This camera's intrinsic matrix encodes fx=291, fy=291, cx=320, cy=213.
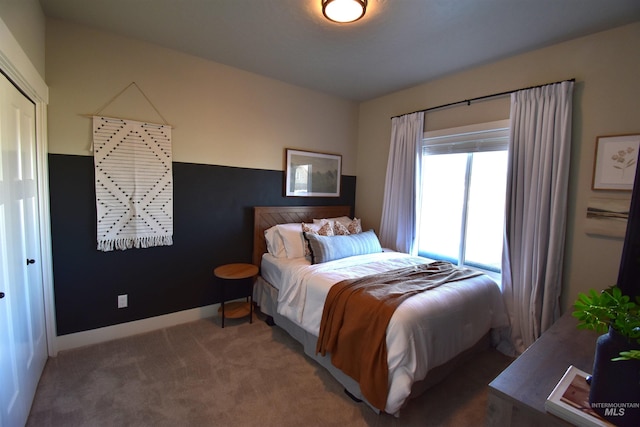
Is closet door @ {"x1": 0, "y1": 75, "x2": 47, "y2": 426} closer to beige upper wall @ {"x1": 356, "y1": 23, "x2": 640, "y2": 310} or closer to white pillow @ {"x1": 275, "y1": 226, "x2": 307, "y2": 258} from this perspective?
white pillow @ {"x1": 275, "y1": 226, "x2": 307, "y2": 258}

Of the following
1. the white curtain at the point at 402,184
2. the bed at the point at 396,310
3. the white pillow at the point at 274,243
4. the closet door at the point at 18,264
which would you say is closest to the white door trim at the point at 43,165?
the closet door at the point at 18,264

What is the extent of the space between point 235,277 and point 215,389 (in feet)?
3.29

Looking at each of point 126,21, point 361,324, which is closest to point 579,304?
point 361,324

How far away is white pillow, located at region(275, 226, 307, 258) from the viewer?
3.06 meters

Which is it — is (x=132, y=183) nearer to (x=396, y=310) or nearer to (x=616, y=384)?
(x=396, y=310)

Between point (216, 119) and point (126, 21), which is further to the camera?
point (216, 119)

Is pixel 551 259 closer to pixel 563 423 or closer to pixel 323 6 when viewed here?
pixel 563 423

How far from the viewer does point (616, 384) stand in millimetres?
888

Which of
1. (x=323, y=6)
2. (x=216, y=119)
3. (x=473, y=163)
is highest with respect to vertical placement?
(x=323, y=6)

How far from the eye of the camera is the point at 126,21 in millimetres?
2289

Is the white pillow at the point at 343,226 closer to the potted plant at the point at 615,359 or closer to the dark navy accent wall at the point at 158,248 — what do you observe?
the dark navy accent wall at the point at 158,248

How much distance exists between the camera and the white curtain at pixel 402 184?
3.44m

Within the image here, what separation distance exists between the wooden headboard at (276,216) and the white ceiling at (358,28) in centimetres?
157

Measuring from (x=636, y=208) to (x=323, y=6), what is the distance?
1970 mm
